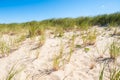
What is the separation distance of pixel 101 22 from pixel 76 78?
17.7 ft

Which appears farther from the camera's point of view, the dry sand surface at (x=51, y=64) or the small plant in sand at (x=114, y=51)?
the small plant in sand at (x=114, y=51)

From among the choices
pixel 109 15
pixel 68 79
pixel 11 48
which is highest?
pixel 109 15

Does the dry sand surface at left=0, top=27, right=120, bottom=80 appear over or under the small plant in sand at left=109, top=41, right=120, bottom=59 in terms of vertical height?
under

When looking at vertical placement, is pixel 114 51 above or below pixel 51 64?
above

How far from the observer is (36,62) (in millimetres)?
3182

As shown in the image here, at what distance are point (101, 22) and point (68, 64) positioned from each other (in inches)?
195

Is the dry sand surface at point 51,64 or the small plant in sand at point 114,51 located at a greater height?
the small plant in sand at point 114,51

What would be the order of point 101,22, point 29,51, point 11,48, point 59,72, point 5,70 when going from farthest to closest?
point 101,22 < point 11,48 < point 29,51 < point 5,70 < point 59,72

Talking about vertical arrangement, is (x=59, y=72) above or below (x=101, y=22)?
below

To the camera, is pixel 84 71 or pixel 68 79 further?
pixel 84 71

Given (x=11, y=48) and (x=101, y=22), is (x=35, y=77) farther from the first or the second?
(x=101, y=22)

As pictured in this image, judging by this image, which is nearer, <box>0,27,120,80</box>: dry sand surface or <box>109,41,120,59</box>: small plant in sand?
<box>0,27,120,80</box>: dry sand surface

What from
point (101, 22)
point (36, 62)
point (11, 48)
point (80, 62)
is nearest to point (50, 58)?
point (36, 62)

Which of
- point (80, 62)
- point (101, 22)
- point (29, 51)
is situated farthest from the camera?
point (101, 22)
